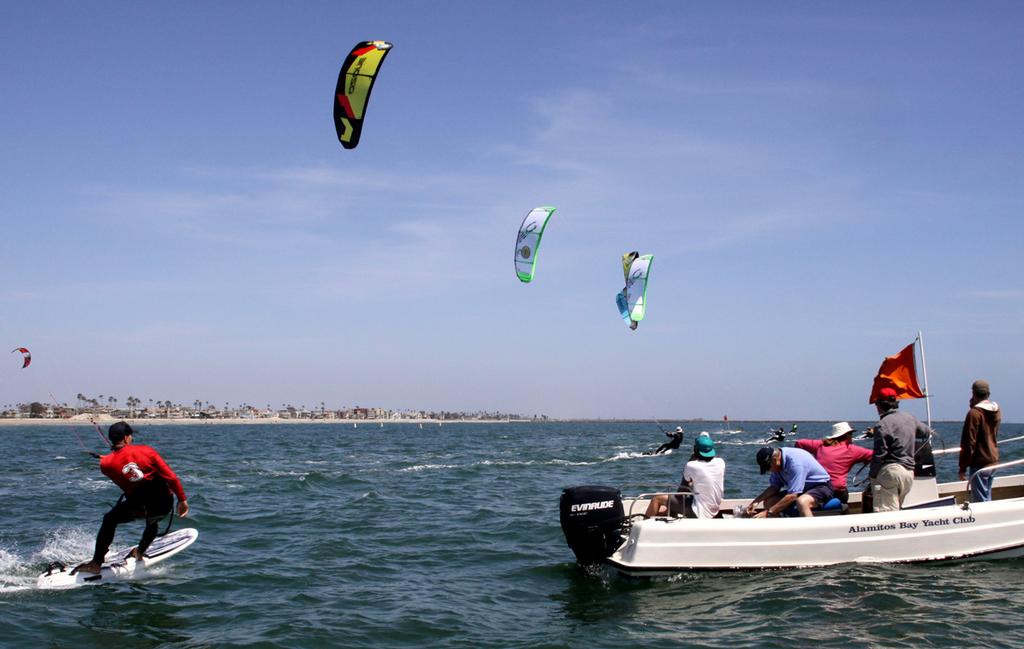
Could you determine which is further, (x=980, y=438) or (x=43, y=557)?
(x=43, y=557)

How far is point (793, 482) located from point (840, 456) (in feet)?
3.00

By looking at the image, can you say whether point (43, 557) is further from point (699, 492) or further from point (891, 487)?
point (891, 487)

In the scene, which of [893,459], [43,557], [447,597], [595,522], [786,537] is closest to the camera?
[447,597]

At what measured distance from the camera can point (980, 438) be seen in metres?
10.3

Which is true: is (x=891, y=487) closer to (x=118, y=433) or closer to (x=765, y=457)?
(x=765, y=457)

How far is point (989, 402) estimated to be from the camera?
10.2 m

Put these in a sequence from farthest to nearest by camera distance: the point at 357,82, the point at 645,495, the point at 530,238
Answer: the point at 530,238, the point at 357,82, the point at 645,495

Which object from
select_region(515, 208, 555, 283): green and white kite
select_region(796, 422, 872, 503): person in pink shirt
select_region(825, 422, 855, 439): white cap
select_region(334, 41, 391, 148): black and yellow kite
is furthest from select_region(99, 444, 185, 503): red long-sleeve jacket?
select_region(515, 208, 555, 283): green and white kite

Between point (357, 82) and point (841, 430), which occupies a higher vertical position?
point (357, 82)

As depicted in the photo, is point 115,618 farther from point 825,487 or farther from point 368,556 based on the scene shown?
point 825,487

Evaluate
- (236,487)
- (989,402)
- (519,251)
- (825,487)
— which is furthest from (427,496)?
(989,402)

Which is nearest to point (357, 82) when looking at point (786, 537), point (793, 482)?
point (793, 482)

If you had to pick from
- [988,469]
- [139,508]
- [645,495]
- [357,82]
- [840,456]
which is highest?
[357,82]

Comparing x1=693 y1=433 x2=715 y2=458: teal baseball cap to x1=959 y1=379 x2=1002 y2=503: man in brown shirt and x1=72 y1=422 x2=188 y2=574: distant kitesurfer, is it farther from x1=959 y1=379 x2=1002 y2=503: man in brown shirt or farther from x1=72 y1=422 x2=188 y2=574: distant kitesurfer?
x1=72 y1=422 x2=188 y2=574: distant kitesurfer
